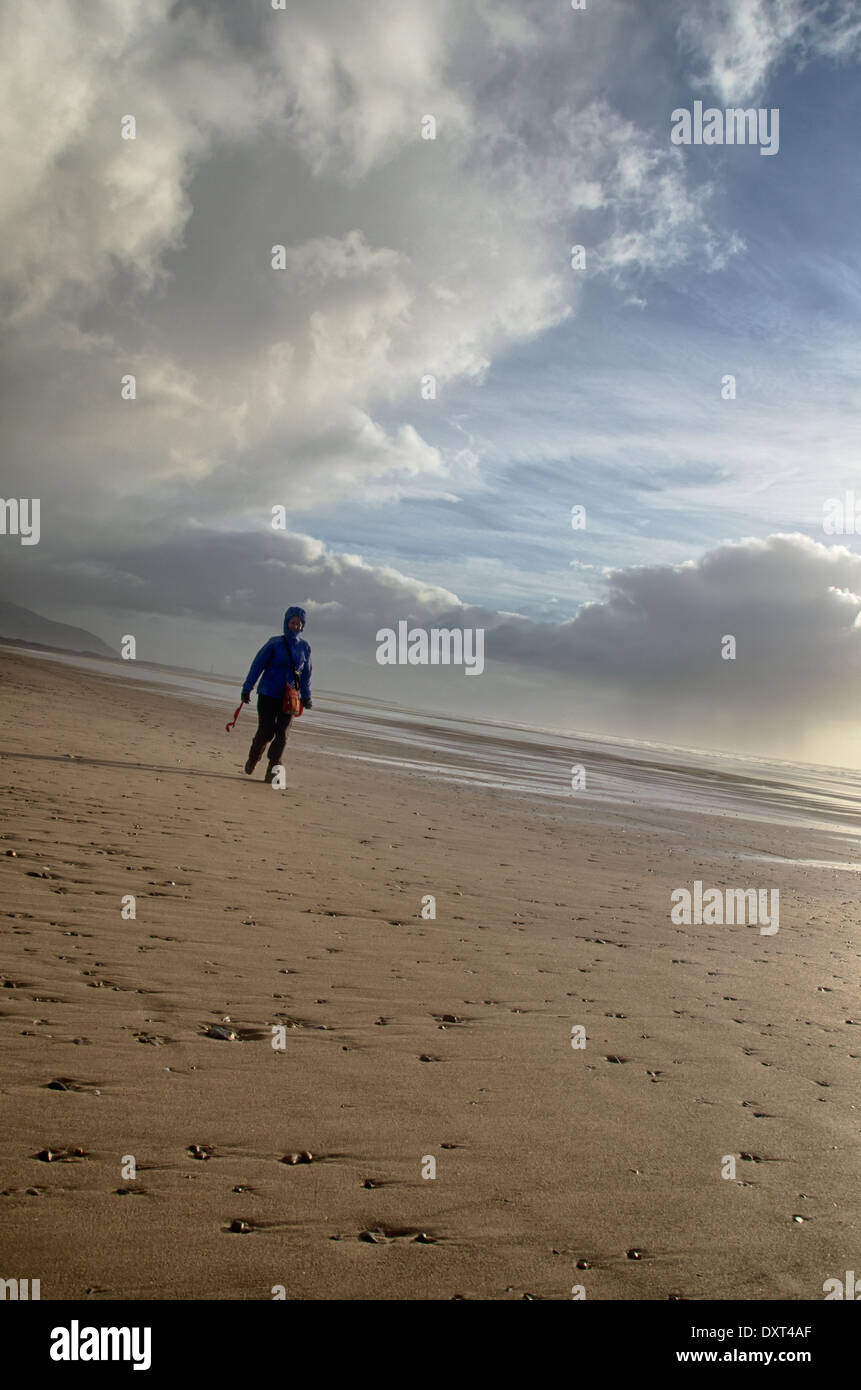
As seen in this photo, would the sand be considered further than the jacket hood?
No

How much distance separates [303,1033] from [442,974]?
1.78 m

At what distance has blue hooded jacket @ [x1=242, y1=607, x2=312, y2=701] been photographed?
15.7m

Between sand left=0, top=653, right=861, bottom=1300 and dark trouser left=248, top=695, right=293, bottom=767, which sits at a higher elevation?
dark trouser left=248, top=695, right=293, bottom=767

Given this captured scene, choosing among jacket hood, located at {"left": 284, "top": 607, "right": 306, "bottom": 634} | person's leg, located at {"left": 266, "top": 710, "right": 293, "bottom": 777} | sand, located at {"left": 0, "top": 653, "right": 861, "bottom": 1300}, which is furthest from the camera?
person's leg, located at {"left": 266, "top": 710, "right": 293, "bottom": 777}

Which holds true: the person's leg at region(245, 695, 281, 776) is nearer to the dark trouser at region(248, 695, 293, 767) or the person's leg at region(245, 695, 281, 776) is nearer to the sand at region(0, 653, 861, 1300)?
the dark trouser at region(248, 695, 293, 767)

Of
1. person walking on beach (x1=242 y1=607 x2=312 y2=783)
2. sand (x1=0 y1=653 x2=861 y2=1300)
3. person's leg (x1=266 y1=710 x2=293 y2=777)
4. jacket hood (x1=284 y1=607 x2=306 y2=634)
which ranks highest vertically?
jacket hood (x1=284 y1=607 x2=306 y2=634)

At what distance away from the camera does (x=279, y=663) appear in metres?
15.8

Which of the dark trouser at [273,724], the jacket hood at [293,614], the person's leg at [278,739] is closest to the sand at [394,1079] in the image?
the person's leg at [278,739]

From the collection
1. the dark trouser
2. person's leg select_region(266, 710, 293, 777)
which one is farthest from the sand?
the dark trouser

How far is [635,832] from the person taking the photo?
58.0 feet

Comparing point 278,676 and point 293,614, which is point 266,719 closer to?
point 278,676

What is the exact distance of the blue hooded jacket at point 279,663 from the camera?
51.6ft
